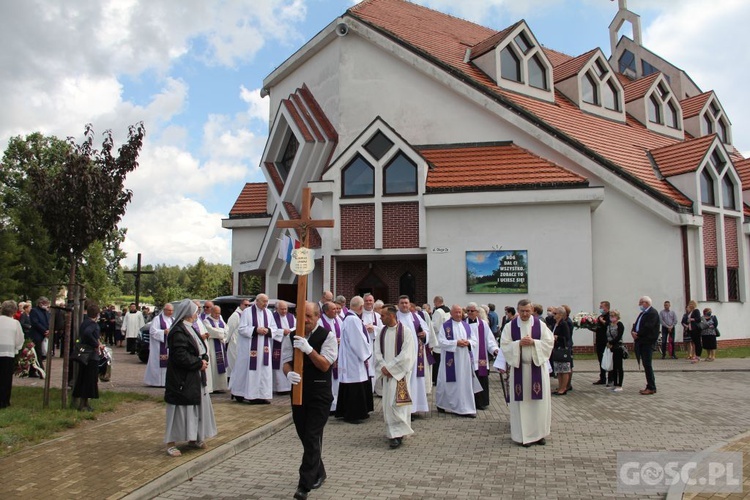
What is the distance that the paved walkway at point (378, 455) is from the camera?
606 centimetres

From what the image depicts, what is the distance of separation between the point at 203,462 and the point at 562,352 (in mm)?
7706

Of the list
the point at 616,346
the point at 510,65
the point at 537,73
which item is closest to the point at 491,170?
the point at 510,65

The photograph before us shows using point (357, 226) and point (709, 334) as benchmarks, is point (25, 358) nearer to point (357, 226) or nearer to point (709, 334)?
point (357, 226)

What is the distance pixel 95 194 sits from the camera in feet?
34.7

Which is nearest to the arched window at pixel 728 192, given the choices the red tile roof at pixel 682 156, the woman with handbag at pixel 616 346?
the red tile roof at pixel 682 156

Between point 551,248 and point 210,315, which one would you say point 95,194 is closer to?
point 210,315

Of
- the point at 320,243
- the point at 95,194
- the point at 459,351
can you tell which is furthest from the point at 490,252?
the point at 95,194

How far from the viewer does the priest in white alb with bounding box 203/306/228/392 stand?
13.0m

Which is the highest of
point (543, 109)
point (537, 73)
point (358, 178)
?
point (537, 73)

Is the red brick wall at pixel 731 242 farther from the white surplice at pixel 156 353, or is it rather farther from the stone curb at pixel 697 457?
the white surplice at pixel 156 353

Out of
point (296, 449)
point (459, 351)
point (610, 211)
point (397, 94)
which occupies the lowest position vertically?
point (296, 449)

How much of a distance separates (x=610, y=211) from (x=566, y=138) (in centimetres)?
296

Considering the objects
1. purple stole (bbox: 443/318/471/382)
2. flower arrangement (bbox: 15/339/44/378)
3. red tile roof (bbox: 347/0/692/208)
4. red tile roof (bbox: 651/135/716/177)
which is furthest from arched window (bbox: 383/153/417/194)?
flower arrangement (bbox: 15/339/44/378)

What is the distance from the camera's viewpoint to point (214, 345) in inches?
522
